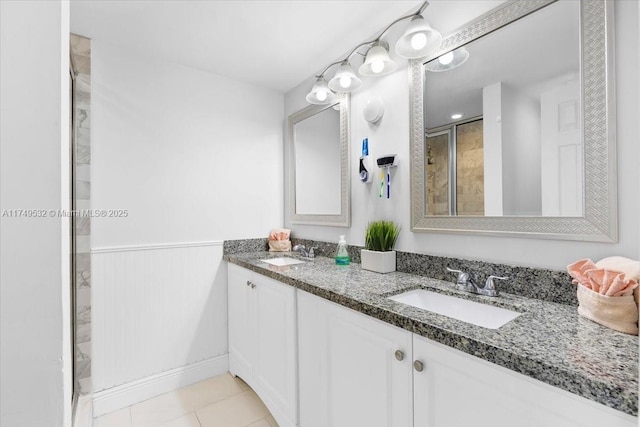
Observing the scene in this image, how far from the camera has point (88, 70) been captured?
1.82 m

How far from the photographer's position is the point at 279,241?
242 cm

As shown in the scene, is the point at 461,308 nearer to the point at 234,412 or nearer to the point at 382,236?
the point at 382,236

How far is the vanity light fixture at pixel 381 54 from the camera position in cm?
136

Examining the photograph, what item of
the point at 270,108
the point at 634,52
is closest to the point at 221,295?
the point at 270,108

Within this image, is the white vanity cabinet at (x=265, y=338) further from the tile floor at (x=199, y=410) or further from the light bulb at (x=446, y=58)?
the light bulb at (x=446, y=58)

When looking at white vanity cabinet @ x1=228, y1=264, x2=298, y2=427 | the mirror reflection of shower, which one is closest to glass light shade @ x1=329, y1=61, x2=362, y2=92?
the mirror reflection of shower

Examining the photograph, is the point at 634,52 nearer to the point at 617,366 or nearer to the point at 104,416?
the point at 617,366

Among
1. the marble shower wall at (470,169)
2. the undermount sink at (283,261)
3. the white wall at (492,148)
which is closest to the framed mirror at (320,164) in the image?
the undermount sink at (283,261)

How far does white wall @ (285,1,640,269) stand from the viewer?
948 mm

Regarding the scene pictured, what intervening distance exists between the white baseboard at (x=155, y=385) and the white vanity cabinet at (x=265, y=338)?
0.14 metres

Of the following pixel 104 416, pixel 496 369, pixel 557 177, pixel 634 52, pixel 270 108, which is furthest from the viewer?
pixel 270 108

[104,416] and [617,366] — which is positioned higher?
[617,366]

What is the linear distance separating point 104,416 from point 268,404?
1.03 m

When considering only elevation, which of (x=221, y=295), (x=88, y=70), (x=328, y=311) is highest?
(x=88, y=70)
